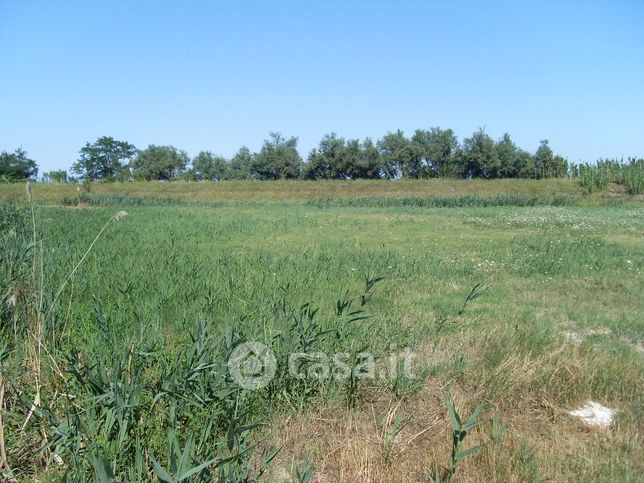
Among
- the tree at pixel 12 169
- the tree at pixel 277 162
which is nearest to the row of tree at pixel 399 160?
the tree at pixel 277 162

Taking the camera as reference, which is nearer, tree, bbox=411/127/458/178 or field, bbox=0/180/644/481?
field, bbox=0/180/644/481

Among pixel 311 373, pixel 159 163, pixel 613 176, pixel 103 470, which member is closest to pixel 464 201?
pixel 613 176

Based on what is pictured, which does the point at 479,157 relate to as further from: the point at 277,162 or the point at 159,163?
the point at 159,163

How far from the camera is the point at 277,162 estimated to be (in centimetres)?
7200

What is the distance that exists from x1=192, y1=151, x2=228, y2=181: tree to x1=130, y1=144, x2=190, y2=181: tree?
2.56 meters

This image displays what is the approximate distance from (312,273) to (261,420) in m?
4.04

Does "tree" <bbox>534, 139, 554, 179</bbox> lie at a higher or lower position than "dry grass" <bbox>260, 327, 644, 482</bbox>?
higher

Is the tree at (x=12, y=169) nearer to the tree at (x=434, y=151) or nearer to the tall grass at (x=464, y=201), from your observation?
the tall grass at (x=464, y=201)

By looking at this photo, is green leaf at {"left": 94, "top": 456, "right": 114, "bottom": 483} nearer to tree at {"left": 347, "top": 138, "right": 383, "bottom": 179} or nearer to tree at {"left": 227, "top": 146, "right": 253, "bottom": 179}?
tree at {"left": 347, "top": 138, "right": 383, "bottom": 179}

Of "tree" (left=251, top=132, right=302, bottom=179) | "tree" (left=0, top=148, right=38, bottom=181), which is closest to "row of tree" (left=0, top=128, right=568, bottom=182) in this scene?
"tree" (left=251, top=132, right=302, bottom=179)

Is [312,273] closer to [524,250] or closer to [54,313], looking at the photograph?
[54,313]

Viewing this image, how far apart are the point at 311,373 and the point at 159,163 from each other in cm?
8615

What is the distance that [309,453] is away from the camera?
256 cm

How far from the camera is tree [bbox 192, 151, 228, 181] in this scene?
3253 inches
